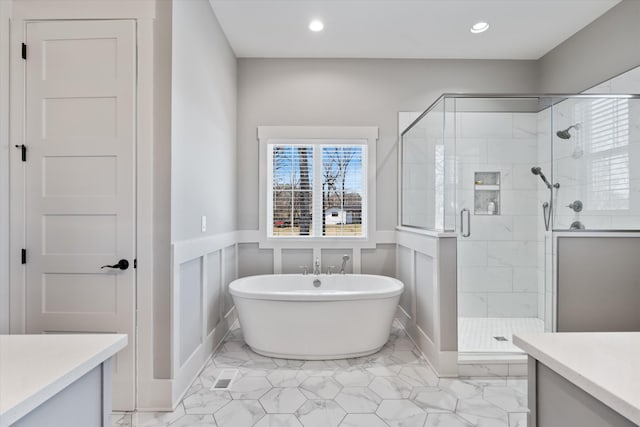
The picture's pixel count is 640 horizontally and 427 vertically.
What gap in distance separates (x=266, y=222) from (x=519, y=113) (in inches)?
101

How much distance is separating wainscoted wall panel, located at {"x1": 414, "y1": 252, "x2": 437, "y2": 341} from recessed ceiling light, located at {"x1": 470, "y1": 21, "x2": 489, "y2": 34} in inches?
82.3

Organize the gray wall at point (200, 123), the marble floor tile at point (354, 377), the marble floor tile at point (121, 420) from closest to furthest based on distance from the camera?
the marble floor tile at point (121, 420)
the gray wall at point (200, 123)
the marble floor tile at point (354, 377)

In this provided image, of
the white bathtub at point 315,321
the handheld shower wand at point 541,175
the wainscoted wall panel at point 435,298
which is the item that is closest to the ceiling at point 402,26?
the handheld shower wand at point 541,175

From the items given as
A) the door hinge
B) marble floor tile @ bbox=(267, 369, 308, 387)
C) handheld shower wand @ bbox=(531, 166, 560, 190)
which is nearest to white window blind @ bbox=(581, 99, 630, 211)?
handheld shower wand @ bbox=(531, 166, 560, 190)

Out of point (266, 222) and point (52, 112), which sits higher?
point (52, 112)

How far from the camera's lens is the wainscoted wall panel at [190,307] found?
2225mm

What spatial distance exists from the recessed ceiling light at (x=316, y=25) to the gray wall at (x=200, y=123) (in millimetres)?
815

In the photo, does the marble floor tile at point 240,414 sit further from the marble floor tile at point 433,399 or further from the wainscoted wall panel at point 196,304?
the marble floor tile at point 433,399

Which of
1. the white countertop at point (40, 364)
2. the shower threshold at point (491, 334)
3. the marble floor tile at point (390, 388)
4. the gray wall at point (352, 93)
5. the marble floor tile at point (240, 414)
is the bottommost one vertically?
the marble floor tile at point (240, 414)

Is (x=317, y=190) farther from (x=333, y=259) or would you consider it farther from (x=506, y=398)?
(x=506, y=398)

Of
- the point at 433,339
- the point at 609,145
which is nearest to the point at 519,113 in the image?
the point at 609,145

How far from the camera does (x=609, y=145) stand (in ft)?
8.18

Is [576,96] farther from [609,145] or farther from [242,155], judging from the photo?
[242,155]

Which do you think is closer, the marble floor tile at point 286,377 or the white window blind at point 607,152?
the marble floor tile at point 286,377
